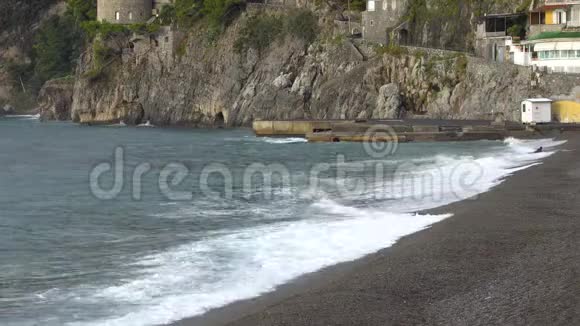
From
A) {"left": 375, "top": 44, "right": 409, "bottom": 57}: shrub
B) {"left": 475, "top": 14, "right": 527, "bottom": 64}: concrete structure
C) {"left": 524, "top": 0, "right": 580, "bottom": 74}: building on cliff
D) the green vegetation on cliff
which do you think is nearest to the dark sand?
{"left": 524, "top": 0, "right": 580, "bottom": 74}: building on cliff

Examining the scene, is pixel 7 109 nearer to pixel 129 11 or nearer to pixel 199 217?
pixel 129 11

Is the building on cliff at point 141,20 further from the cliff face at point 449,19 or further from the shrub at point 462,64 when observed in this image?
the shrub at point 462,64

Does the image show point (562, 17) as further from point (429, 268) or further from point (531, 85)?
point (429, 268)

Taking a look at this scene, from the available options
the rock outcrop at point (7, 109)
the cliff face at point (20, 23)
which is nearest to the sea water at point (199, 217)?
the rock outcrop at point (7, 109)

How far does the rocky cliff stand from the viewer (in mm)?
65938

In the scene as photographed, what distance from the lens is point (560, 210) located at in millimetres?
22906

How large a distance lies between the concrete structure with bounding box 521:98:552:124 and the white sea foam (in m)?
27.4

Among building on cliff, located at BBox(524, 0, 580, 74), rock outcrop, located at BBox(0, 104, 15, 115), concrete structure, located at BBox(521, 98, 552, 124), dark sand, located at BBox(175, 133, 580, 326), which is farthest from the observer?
rock outcrop, located at BBox(0, 104, 15, 115)

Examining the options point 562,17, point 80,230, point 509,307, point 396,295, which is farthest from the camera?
point 562,17

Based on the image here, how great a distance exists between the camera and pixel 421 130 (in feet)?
186

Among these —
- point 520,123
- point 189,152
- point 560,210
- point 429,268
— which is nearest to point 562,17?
point 520,123

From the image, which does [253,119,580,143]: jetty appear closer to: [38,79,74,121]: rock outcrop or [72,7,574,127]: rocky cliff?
[72,7,574,127]: rocky cliff

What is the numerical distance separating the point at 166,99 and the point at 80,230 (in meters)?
66.9

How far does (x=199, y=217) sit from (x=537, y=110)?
35147 mm
